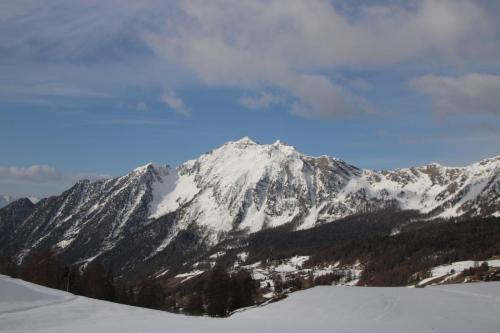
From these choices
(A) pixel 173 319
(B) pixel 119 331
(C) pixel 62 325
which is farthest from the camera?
(A) pixel 173 319

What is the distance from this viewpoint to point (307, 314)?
38.1m

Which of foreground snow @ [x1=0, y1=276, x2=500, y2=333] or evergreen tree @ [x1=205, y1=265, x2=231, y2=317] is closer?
foreground snow @ [x1=0, y1=276, x2=500, y2=333]

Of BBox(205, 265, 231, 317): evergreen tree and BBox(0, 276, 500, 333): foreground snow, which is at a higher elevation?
BBox(0, 276, 500, 333): foreground snow

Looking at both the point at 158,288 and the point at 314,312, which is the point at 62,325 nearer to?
the point at 314,312

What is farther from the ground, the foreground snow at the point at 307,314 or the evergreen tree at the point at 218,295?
the foreground snow at the point at 307,314

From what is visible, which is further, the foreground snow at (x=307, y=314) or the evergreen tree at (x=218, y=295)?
the evergreen tree at (x=218, y=295)

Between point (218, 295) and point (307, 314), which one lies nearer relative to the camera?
point (307, 314)

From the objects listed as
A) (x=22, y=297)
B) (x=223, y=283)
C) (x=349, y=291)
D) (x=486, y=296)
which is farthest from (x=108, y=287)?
(x=486, y=296)

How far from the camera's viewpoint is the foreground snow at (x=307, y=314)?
106ft

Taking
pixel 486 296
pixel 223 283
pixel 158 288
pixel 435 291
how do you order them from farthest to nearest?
pixel 158 288
pixel 223 283
pixel 435 291
pixel 486 296

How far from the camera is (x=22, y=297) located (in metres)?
46.7

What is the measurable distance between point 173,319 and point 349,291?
18704mm

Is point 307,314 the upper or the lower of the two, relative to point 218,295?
upper

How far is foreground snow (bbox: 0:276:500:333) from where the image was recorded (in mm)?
32219
